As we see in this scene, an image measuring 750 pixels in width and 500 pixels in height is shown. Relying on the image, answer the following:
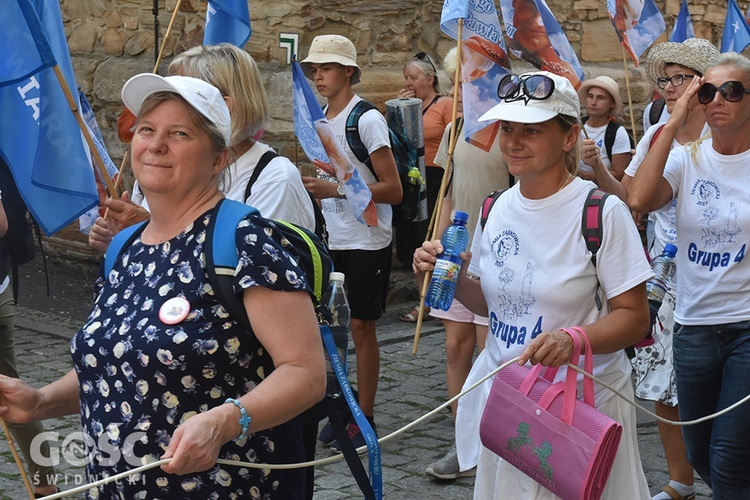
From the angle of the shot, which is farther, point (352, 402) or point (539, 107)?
point (539, 107)

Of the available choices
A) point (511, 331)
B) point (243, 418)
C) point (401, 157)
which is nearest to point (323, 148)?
point (401, 157)

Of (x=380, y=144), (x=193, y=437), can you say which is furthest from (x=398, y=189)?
(x=193, y=437)

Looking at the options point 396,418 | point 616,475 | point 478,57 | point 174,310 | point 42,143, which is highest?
point 478,57

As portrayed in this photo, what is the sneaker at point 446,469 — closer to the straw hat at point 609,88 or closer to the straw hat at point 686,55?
the straw hat at point 686,55

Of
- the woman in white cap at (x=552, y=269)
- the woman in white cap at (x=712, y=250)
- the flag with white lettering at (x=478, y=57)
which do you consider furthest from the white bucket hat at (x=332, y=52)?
the woman in white cap at (x=552, y=269)

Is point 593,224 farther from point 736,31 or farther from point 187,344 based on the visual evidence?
point 736,31

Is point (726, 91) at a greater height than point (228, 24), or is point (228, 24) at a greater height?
point (228, 24)

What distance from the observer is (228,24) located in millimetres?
5480

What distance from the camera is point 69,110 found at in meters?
4.52

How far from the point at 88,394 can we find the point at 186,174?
0.58 m

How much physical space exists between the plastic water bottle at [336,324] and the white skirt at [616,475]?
726 mm

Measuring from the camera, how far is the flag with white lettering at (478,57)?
5.41 metres

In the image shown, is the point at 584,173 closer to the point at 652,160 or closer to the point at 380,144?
the point at 380,144

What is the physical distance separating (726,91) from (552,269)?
1391mm
